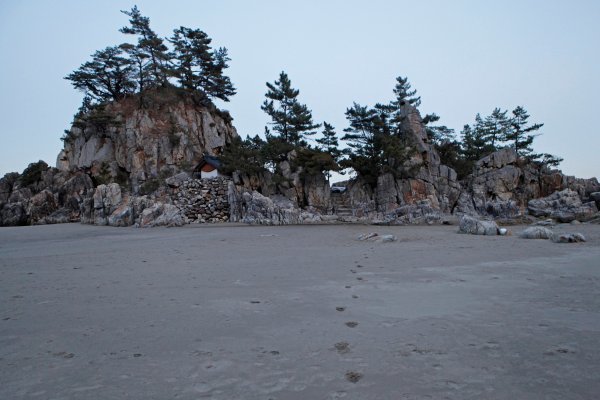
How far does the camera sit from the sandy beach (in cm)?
258

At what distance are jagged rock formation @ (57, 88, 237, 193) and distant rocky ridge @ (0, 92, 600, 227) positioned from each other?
115mm

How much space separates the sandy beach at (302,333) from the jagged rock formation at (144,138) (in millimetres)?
31737

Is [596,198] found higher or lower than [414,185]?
lower

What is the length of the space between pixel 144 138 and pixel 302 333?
40.0 m

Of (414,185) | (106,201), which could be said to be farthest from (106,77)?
(414,185)

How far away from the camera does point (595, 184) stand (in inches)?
1439

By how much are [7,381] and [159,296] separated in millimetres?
2518

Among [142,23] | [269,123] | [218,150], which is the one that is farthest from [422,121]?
[142,23]

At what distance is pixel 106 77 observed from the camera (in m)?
43.3

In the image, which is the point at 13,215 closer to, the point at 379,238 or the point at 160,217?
the point at 160,217

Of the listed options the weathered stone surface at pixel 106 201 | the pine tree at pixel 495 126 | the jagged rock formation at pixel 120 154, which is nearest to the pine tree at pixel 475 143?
the pine tree at pixel 495 126

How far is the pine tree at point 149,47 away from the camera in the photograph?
138 ft

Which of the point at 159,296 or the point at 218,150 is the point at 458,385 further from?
the point at 218,150

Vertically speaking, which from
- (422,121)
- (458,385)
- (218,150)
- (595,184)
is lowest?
(458,385)
